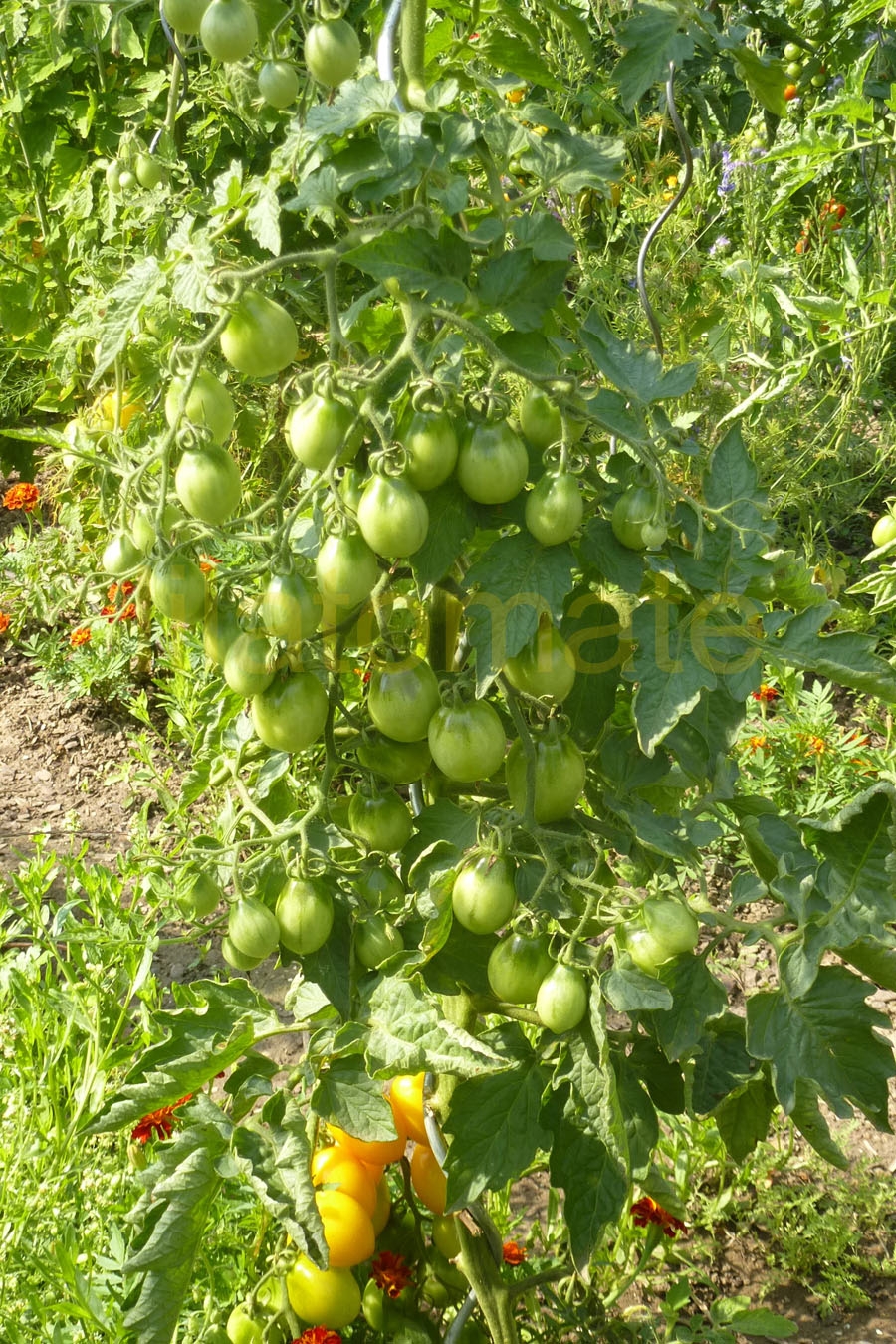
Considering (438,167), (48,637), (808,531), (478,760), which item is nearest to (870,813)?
(478,760)

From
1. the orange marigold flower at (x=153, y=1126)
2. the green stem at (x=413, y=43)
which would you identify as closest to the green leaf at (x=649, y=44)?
the green stem at (x=413, y=43)

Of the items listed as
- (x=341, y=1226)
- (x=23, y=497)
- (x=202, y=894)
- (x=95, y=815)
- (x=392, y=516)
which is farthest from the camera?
(x=23, y=497)

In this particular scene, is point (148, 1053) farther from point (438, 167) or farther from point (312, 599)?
point (438, 167)

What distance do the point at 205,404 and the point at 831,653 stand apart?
0.57 metres

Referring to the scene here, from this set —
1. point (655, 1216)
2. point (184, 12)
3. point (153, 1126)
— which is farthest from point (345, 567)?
point (655, 1216)

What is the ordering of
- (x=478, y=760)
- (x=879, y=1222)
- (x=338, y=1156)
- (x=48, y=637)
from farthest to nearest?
1. (x=48, y=637)
2. (x=879, y=1222)
3. (x=338, y=1156)
4. (x=478, y=760)

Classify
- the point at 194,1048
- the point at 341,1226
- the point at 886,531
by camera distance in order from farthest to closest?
the point at 886,531, the point at 341,1226, the point at 194,1048

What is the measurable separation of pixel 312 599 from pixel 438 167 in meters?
0.33

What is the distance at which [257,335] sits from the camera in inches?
33.3

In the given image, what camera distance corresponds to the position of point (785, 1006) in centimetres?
101

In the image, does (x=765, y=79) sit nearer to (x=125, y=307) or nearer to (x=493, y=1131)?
(x=125, y=307)

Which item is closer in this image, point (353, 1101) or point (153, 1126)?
point (353, 1101)

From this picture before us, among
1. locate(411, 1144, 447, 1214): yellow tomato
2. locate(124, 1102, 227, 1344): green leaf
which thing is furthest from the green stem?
locate(411, 1144, 447, 1214): yellow tomato

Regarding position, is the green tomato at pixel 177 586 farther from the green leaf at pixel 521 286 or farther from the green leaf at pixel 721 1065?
the green leaf at pixel 721 1065
